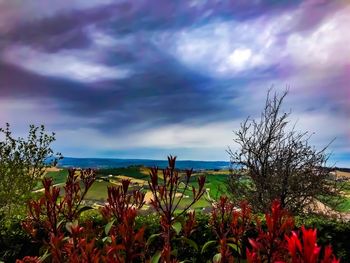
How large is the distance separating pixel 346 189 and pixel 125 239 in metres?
16.2

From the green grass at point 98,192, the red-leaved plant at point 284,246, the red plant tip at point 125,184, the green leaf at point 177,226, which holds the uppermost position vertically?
the red plant tip at point 125,184

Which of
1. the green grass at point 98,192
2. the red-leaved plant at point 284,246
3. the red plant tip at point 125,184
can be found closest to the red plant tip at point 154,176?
the red plant tip at point 125,184

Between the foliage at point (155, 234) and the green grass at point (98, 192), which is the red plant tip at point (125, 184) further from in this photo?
the green grass at point (98, 192)

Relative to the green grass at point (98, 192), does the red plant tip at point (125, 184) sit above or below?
above

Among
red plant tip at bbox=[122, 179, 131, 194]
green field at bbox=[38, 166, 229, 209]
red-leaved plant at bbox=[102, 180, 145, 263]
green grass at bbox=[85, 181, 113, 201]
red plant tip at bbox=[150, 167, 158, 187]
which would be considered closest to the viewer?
red-leaved plant at bbox=[102, 180, 145, 263]

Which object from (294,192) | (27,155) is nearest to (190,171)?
(294,192)

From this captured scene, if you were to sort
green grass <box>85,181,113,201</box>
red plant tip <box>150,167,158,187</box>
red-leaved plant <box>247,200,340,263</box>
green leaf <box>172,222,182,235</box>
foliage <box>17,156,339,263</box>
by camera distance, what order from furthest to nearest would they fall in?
green grass <box>85,181,113,201</box> → green leaf <box>172,222,182,235</box> → red plant tip <box>150,167,158,187</box> → foliage <box>17,156,339,263</box> → red-leaved plant <box>247,200,340,263</box>

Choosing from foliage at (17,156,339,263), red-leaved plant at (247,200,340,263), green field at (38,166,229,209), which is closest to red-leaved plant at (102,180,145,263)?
foliage at (17,156,339,263)

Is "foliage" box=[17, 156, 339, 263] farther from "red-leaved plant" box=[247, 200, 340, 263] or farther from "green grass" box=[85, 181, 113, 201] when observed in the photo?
"green grass" box=[85, 181, 113, 201]

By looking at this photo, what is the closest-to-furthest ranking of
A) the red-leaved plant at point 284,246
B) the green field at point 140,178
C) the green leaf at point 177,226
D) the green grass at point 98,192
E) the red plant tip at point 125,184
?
1. the red-leaved plant at point 284,246
2. the red plant tip at point 125,184
3. the green leaf at point 177,226
4. the green field at point 140,178
5. the green grass at point 98,192

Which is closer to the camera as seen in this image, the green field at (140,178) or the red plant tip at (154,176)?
the red plant tip at (154,176)

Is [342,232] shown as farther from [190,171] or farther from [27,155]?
[27,155]

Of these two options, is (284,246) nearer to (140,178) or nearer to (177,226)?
(177,226)

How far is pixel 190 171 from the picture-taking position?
3.70 meters
